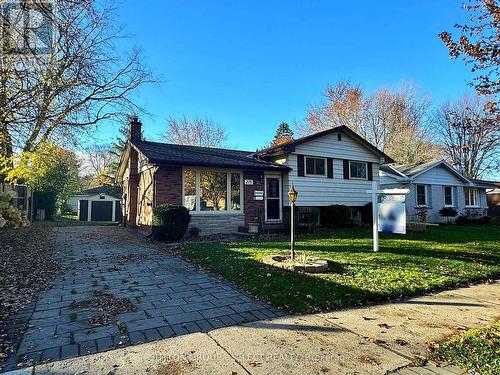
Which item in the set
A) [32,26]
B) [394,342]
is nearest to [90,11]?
[32,26]

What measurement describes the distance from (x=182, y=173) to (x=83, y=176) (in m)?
38.3

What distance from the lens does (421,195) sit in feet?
70.8

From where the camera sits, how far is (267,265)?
6.84m

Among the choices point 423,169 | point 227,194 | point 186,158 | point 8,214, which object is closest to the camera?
point 186,158

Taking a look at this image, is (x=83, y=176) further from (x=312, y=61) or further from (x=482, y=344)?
(x=482, y=344)

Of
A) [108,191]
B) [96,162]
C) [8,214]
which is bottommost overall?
[8,214]

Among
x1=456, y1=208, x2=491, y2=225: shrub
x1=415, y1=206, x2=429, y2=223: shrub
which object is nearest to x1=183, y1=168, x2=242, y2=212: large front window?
x1=415, y1=206, x2=429, y2=223: shrub

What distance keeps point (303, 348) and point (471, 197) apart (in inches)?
1101

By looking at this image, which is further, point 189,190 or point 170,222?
point 189,190

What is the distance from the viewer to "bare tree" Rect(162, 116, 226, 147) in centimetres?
3609

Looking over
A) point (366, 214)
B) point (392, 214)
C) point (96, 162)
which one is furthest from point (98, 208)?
point (392, 214)

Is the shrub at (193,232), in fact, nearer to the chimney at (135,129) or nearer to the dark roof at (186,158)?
the dark roof at (186,158)

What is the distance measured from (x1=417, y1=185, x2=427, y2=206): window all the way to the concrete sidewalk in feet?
62.1

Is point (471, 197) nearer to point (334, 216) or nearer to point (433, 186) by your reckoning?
point (433, 186)
